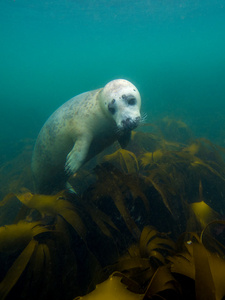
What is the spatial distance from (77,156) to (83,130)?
395 millimetres

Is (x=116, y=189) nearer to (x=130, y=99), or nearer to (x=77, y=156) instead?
(x=77, y=156)

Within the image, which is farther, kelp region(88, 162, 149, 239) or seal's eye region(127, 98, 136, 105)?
seal's eye region(127, 98, 136, 105)

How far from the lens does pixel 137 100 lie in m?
2.45

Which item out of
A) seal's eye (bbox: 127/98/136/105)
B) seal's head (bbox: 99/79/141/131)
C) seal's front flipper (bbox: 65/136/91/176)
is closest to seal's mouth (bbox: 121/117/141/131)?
seal's head (bbox: 99/79/141/131)

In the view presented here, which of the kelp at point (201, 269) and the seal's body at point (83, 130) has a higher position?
the seal's body at point (83, 130)

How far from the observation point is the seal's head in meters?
2.17

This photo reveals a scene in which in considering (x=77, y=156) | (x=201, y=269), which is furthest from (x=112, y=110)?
(x=201, y=269)

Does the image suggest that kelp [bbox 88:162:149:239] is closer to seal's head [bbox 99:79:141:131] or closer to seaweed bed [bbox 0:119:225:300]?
seaweed bed [bbox 0:119:225:300]

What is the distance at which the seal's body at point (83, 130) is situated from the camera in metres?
2.37

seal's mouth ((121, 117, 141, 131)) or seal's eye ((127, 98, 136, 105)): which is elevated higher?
seal's eye ((127, 98, 136, 105))

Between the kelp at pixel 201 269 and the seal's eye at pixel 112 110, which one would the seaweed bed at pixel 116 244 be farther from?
the seal's eye at pixel 112 110

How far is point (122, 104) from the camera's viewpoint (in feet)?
7.64

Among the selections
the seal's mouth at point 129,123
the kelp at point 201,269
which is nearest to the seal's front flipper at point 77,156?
the seal's mouth at point 129,123

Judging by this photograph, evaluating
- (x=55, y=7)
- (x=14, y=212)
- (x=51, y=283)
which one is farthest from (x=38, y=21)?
(x=51, y=283)
